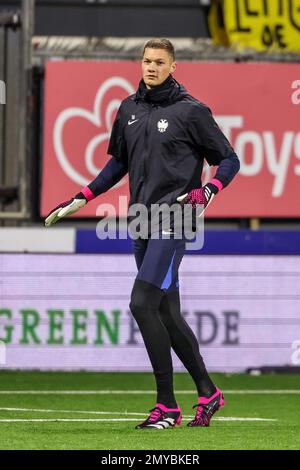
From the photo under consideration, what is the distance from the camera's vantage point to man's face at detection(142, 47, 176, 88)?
8.24 m

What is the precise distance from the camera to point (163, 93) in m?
8.32

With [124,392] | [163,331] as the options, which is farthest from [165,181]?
[124,392]

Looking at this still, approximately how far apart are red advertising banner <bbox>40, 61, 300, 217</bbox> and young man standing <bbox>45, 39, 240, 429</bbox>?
8.52m

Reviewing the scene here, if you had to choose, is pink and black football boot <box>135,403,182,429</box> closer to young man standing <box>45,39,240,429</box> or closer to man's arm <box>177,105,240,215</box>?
young man standing <box>45,39,240,429</box>

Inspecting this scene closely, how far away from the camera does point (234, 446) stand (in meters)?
7.25

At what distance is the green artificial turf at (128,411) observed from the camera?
7.37 meters

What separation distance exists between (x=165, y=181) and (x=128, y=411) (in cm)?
262

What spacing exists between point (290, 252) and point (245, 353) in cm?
124

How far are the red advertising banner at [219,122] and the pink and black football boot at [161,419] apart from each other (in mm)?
8754

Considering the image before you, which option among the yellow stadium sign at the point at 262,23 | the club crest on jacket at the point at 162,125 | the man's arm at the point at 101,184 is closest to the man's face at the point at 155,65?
the club crest on jacket at the point at 162,125

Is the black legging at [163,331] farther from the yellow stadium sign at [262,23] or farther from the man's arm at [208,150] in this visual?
the yellow stadium sign at [262,23]

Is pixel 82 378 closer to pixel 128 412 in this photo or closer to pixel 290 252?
pixel 290 252

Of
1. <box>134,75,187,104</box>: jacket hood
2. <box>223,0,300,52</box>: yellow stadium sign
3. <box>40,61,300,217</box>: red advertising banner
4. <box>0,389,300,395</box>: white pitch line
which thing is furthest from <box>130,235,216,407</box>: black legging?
<box>223,0,300,52</box>: yellow stadium sign

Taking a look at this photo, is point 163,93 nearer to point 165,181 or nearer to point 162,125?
point 162,125
